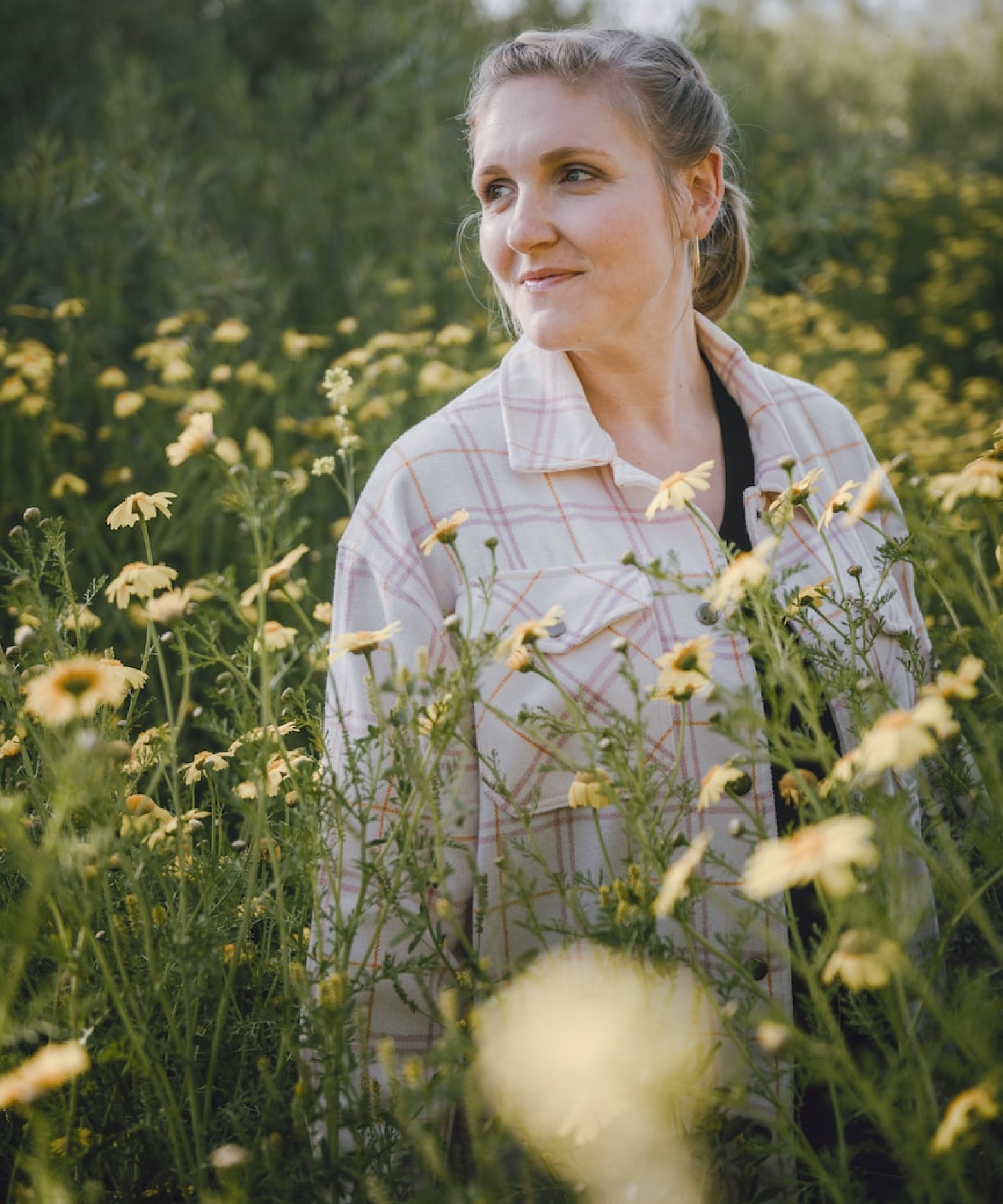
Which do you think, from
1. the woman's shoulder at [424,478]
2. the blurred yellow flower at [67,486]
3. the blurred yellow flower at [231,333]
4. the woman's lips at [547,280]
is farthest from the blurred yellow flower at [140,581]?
the blurred yellow flower at [231,333]

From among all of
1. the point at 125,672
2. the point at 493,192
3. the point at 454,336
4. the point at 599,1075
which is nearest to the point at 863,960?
the point at 599,1075

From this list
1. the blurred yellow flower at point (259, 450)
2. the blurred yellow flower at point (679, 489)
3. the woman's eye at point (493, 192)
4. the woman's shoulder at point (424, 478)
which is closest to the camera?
the blurred yellow flower at point (679, 489)

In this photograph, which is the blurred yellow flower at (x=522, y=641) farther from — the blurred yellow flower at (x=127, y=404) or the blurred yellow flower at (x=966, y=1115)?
the blurred yellow flower at (x=127, y=404)

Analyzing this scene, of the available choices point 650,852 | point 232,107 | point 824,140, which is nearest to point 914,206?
point 824,140

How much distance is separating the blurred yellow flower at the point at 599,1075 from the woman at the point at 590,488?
0.74 ft

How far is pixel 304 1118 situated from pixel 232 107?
15.5 ft

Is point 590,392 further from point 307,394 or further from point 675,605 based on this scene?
point 307,394

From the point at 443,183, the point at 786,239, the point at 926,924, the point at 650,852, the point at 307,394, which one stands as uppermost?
the point at 443,183

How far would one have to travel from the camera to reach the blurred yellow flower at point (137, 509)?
4.53ft

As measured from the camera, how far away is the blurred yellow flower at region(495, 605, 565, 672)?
3.90ft

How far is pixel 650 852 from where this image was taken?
42.5 inches

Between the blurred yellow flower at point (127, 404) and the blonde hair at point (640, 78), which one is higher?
the blurred yellow flower at point (127, 404)

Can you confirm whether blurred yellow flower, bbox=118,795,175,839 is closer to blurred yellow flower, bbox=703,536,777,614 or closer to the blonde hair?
blurred yellow flower, bbox=703,536,777,614

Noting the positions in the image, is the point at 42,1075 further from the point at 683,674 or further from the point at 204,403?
the point at 204,403
